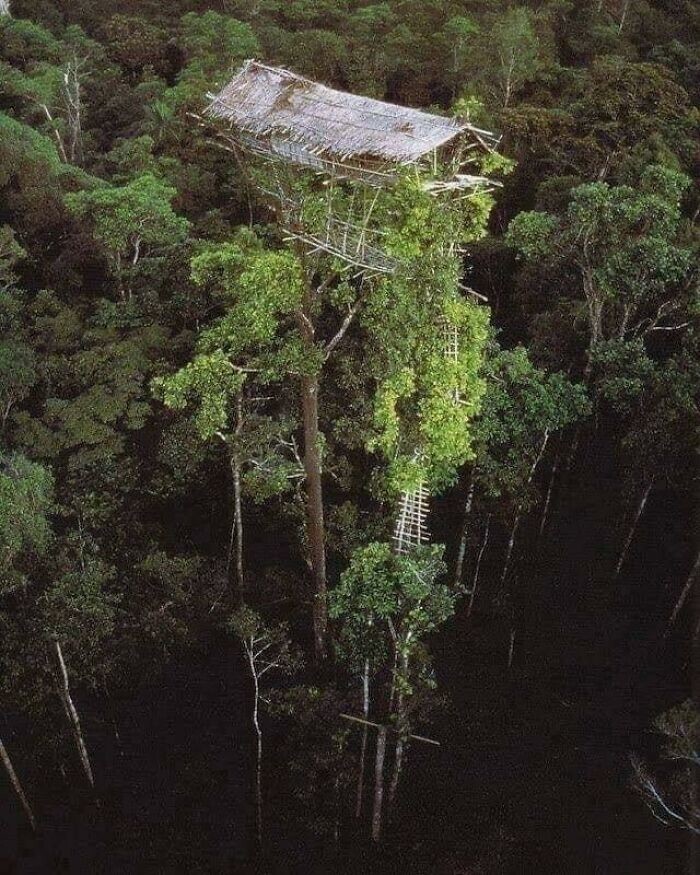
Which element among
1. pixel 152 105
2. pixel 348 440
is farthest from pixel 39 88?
pixel 348 440

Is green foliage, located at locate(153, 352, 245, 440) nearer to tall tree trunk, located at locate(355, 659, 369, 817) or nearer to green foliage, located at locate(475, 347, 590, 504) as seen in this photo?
tall tree trunk, located at locate(355, 659, 369, 817)

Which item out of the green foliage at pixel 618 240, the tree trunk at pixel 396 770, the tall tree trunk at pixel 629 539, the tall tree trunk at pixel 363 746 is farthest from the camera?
the tall tree trunk at pixel 629 539

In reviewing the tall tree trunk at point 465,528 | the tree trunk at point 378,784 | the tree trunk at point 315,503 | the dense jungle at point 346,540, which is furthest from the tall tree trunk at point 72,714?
the tall tree trunk at point 465,528

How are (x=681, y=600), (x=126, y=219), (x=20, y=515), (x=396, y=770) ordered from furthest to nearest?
(x=126, y=219) → (x=681, y=600) → (x=396, y=770) → (x=20, y=515)

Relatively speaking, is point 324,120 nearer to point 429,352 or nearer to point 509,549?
point 429,352

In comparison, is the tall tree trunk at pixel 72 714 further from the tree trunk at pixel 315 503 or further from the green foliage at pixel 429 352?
the green foliage at pixel 429 352

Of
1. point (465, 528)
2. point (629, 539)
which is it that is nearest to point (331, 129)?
point (465, 528)

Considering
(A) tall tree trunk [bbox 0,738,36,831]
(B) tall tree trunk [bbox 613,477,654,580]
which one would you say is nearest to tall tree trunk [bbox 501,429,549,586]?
(B) tall tree trunk [bbox 613,477,654,580]
